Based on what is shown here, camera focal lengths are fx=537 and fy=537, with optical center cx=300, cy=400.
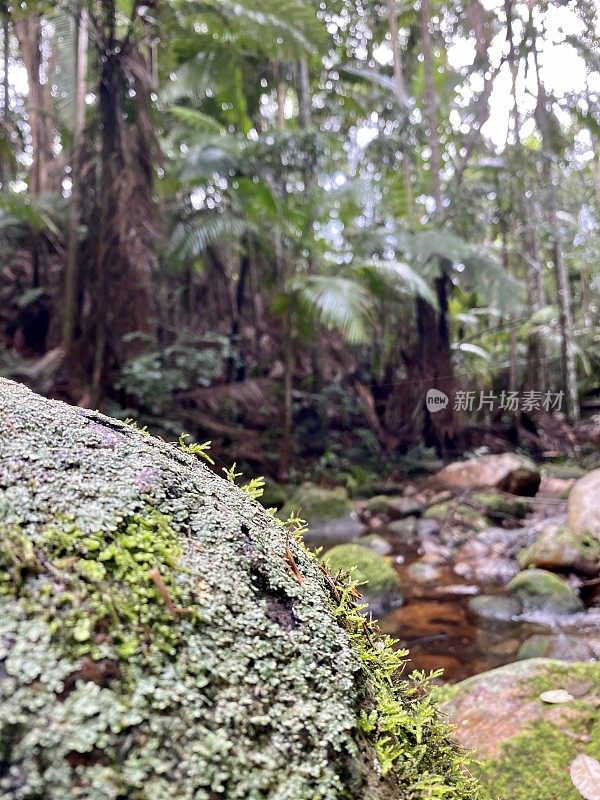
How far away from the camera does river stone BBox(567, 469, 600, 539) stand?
4.59m

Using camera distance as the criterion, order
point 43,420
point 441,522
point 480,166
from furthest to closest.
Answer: point 480,166, point 441,522, point 43,420

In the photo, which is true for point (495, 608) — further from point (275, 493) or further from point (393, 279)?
point (393, 279)

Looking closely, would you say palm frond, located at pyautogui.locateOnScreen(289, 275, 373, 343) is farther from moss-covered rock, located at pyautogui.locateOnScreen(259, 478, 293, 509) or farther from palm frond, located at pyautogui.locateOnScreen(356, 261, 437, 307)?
moss-covered rock, located at pyautogui.locateOnScreen(259, 478, 293, 509)

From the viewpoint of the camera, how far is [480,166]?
28.7 feet

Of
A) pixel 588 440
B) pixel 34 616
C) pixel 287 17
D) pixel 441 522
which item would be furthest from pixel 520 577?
pixel 287 17

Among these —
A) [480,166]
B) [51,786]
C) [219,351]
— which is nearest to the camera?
[51,786]

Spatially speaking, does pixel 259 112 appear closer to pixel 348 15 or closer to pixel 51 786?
pixel 348 15

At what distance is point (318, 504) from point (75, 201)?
14.4 ft

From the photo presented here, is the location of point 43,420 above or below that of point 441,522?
above

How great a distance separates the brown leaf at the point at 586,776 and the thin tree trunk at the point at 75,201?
5573 millimetres

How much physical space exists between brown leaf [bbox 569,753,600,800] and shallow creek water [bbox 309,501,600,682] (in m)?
1.18

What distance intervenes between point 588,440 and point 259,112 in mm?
7813

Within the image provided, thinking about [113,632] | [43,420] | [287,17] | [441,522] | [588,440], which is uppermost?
[287,17]

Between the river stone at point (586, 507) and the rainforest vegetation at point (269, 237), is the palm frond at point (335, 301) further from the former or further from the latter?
the river stone at point (586, 507)
